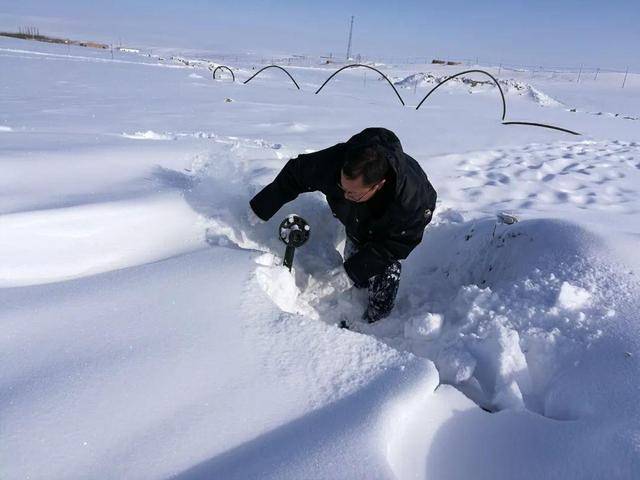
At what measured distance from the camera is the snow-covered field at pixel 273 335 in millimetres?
1103

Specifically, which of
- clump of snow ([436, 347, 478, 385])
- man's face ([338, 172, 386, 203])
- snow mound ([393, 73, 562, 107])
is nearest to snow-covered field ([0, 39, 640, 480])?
clump of snow ([436, 347, 478, 385])

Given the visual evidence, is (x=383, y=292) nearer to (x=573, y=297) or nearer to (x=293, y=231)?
(x=293, y=231)

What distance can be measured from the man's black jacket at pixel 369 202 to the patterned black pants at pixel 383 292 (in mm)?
64

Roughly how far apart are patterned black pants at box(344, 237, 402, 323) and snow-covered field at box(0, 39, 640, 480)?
79 millimetres

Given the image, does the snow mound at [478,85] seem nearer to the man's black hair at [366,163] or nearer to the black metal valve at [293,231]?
the black metal valve at [293,231]

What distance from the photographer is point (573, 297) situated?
1720 millimetres

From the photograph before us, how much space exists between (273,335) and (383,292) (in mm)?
982

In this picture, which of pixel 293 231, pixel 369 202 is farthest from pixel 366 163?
pixel 293 231

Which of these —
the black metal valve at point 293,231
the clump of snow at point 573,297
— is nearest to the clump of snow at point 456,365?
the clump of snow at point 573,297

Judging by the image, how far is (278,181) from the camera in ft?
7.50

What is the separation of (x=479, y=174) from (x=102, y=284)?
10.4ft

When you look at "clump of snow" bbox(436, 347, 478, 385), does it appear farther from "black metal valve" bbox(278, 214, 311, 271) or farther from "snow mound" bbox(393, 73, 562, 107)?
"snow mound" bbox(393, 73, 562, 107)

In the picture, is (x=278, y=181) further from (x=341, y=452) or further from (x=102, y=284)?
(x=341, y=452)

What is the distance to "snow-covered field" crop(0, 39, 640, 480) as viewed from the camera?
110 centimetres
